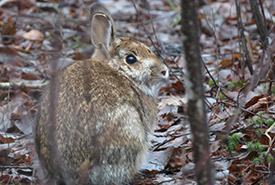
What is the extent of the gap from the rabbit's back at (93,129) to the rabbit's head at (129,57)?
1.48ft

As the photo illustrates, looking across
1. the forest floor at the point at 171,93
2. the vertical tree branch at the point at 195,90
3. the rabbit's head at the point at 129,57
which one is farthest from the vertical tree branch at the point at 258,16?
the vertical tree branch at the point at 195,90

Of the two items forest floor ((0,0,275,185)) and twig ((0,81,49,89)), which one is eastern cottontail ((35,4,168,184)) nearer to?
forest floor ((0,0,275,185))

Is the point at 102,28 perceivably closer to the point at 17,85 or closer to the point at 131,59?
the point at 131,59

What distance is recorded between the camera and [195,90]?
2.96m

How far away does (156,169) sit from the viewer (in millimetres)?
5094

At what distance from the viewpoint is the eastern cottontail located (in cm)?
418

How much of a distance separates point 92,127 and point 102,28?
1628 mm

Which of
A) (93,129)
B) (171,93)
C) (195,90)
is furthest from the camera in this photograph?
(171,93)

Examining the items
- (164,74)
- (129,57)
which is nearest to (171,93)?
(164,74)

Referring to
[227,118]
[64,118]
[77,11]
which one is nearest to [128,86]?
[64,118]

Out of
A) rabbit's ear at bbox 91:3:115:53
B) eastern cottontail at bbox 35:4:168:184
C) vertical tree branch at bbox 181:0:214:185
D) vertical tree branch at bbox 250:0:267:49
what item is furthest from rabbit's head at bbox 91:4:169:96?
vertical tree branch at bbox 181:0:214:185

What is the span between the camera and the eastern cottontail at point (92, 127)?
164 inches

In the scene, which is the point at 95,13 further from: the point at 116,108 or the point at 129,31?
the point at 129,31

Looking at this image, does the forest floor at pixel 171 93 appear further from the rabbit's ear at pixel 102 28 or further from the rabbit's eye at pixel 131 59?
the rabbit's eye at pixel 131 59
